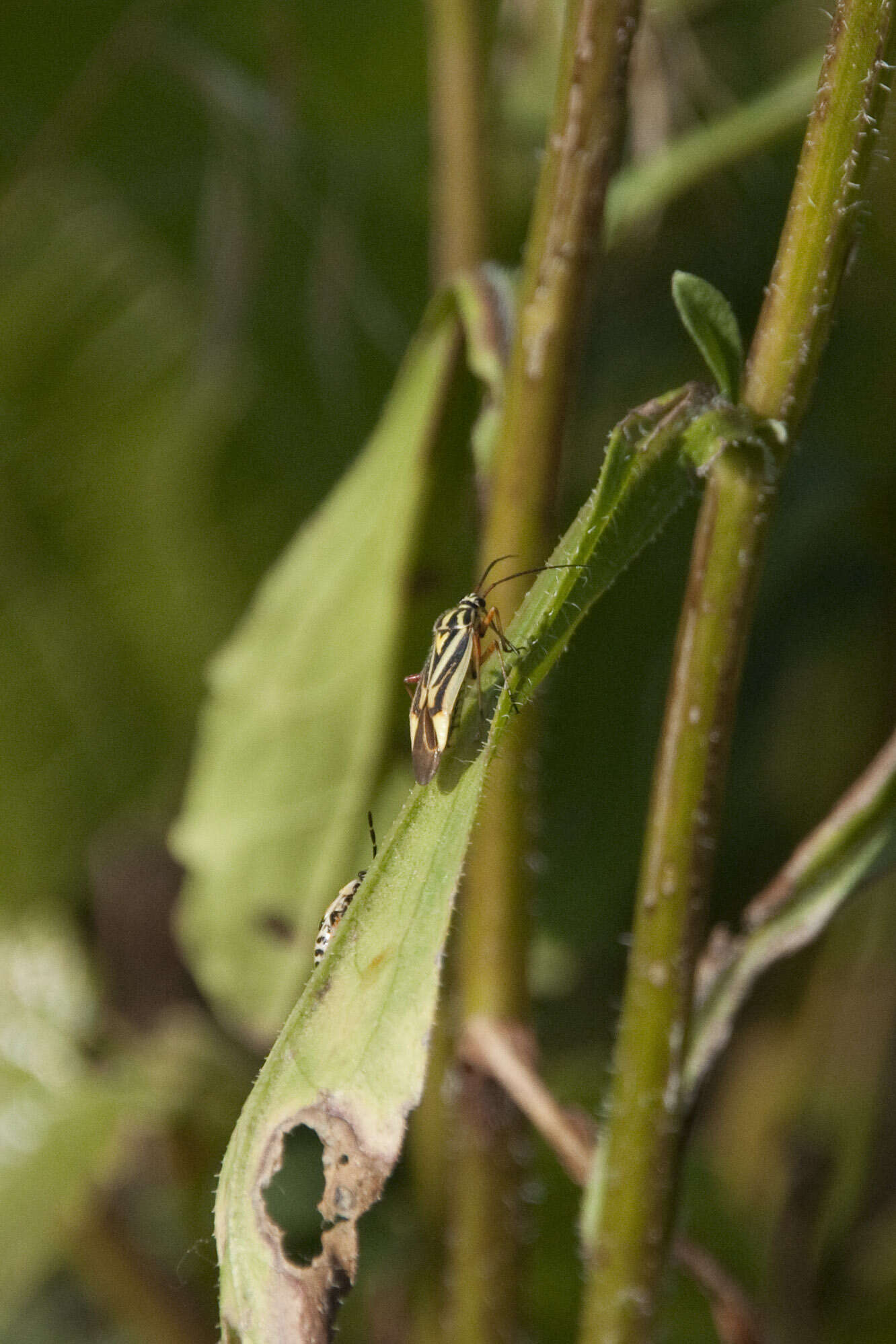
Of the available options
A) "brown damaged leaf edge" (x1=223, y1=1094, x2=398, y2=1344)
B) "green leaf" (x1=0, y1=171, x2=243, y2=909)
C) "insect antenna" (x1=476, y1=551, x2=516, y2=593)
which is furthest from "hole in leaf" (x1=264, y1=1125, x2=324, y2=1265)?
"green leaf" (x1=0, y1=171, x2=243, y2=909)

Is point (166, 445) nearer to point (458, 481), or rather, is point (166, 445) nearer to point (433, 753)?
point (458, 481)

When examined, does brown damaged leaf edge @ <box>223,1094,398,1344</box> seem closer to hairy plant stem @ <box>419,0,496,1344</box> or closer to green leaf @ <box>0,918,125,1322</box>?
hairy plant stem @ <box>419,0,496,1344</box>

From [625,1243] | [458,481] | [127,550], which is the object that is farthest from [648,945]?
[127,550]

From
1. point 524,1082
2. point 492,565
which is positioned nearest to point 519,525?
point 492,565

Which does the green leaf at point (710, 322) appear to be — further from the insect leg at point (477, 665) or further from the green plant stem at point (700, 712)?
the insect leg at point (477, 665)

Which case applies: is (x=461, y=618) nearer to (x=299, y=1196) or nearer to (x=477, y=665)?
(x=477, y=665)

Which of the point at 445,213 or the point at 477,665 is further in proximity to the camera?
the point at 445,213
